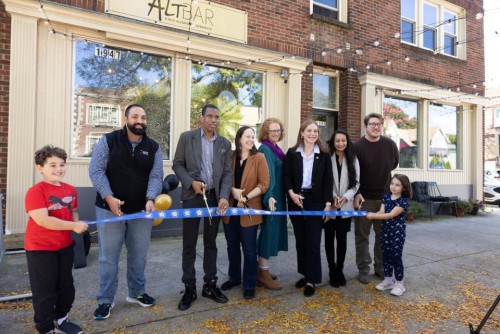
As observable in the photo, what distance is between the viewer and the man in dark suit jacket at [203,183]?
350 cm

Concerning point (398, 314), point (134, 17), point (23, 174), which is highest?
point (134, 17)

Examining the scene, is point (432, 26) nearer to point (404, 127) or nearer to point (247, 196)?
point (404, 127)

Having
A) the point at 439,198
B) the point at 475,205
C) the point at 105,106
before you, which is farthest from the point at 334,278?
the point at 475,205

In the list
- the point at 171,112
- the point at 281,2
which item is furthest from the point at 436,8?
the point at 171,112

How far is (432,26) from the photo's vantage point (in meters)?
10.2

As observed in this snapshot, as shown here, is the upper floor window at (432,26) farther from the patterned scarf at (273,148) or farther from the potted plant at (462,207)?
the patterned scarf at (273,148)

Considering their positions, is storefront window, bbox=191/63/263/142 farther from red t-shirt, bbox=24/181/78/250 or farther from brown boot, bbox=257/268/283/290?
red t-shirt, bbox=24/181/78/250

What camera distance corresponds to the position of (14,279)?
4086mm

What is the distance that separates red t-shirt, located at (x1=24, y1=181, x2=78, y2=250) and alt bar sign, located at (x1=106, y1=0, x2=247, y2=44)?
406 centimetres

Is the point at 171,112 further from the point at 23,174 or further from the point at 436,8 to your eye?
the point at 436,8

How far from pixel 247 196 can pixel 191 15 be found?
416 centimetres

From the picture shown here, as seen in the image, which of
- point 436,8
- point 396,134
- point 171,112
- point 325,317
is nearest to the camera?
point 325,317

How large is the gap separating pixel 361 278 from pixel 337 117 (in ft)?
17.2

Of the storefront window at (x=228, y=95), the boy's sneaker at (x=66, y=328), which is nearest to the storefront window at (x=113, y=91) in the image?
the storefront window at (x=228, y=95)
